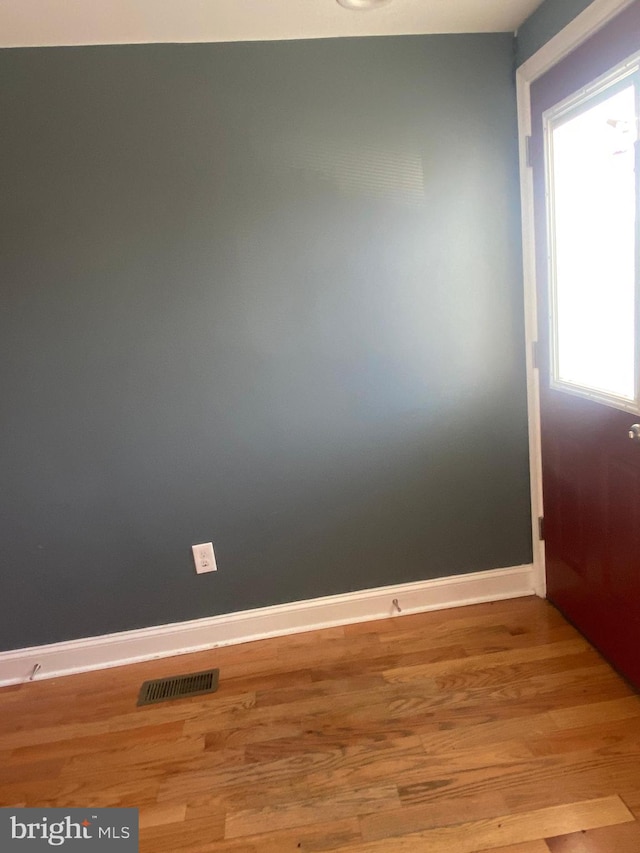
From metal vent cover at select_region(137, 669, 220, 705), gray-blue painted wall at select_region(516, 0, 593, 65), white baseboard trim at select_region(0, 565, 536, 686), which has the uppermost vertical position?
gray-blue painted wall at select_region(516, 0, 593, 65)

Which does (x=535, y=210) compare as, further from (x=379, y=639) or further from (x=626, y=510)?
(x=379, y=639)

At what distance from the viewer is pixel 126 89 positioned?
2076 millimetres

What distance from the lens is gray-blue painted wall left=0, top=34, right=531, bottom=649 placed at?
6.95 feet

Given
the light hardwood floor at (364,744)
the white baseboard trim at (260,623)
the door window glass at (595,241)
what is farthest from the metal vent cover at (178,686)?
the door window glass at (595,241)

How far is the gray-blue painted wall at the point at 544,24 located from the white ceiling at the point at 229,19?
0.04 metres

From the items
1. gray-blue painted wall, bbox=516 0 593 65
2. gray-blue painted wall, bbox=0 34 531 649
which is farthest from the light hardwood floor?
gray-blue painted wall, bbox=516 0 593 65

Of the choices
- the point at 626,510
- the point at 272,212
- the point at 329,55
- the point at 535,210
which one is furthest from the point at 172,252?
the point at 626,510

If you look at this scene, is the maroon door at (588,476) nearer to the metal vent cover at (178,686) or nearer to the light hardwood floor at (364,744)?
the light hardwood floor at (364,744)

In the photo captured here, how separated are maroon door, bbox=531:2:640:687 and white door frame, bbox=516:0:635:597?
0.03 meters

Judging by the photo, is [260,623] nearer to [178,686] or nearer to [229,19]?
[178,686]

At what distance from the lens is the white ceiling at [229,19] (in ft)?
5.89

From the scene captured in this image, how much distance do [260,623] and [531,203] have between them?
200cm

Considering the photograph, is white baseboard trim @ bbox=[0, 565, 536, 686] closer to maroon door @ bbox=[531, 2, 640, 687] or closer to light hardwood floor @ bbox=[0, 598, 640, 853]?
light hardwood floor @ bbox=[0, 598, 640, 853]

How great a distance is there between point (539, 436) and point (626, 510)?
22.3 inches
